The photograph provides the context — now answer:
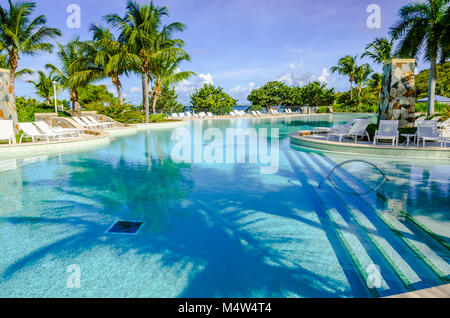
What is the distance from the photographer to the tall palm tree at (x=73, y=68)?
19703mm

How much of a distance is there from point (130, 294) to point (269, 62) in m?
42.7

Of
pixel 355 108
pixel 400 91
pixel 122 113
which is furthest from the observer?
pixel 355 108

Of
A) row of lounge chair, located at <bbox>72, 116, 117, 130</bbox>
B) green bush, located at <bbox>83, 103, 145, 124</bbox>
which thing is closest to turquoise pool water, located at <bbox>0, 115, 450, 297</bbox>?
row of lounge chair, located at <bbox>72, 116, 117, 130</bbox>

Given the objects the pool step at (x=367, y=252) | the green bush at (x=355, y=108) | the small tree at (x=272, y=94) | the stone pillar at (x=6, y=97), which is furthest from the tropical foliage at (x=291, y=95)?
the pool step at (x=367, y=252)

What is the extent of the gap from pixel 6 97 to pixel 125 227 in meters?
10.8

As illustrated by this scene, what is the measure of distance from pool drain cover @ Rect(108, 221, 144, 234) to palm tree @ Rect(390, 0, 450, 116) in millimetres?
17541

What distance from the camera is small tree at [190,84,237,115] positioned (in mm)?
37688

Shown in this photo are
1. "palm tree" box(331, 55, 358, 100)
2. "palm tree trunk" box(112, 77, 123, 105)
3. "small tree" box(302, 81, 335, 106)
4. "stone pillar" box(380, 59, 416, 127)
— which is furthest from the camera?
"small tree" box(302, 81, 335, 106)

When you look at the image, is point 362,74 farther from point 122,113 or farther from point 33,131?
point 33,131

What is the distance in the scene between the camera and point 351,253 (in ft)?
10.7

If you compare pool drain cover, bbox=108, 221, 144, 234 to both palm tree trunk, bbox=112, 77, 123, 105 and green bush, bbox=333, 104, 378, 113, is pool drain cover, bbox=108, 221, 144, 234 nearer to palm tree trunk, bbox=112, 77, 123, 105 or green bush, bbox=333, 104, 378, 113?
palm tree trunk, bbox=112, 77, 123, 105

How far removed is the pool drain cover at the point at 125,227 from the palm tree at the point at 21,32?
14.3 meters

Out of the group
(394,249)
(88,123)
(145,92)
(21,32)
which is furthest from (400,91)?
(21,32)
